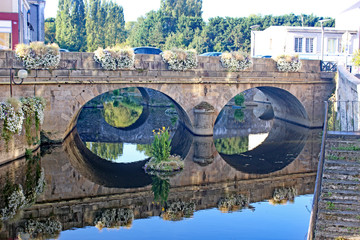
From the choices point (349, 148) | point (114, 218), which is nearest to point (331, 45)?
point (349, 148)

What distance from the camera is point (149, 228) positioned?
424 inches

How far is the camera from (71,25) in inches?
2274

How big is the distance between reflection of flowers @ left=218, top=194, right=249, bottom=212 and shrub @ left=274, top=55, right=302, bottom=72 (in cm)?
1219

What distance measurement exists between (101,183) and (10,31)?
20.4 meters

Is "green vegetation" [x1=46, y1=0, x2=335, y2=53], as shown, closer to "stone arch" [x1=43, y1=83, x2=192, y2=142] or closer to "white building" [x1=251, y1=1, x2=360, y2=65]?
"white building" [x1=251, y1=1, x2=360, y2=65]

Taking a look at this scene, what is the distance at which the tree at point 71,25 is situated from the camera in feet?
187

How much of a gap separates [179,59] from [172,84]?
49.6 inches

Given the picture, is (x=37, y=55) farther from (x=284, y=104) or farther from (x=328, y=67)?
(x=284, y=104)

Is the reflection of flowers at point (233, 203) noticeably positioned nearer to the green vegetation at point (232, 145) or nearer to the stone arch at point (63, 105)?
the green vegetation at point (232, 145)

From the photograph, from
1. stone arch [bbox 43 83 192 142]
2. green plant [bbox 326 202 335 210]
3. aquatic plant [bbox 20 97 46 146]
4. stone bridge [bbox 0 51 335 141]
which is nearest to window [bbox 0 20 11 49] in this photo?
stone bridge [bbox 0 51 335 141]

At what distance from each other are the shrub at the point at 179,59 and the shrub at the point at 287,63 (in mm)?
5077

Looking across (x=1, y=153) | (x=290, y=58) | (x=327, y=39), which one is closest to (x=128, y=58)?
(x=1, y=153)

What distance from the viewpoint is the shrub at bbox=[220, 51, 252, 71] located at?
2241 cm

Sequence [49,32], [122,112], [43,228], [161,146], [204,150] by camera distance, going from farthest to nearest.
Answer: [49,32]
[122,112]
[204,150]
[161,146]
[43,228]
